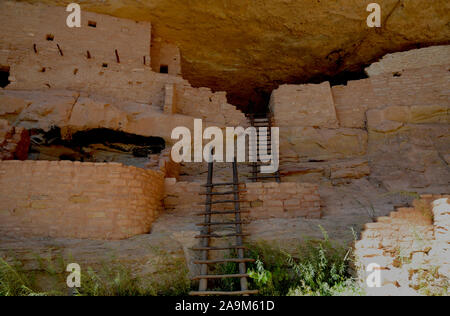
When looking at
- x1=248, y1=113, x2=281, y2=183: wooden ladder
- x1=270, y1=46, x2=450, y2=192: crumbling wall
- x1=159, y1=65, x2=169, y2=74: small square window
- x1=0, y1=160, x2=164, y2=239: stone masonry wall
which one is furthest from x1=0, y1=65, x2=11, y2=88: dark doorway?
x1=270, y1=46, x2=450, y2=192: crumbling wall

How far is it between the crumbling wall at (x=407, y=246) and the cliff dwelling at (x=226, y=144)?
0.06ft

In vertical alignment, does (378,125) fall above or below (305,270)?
above

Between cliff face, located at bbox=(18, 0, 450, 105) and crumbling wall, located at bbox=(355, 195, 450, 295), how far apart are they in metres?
6.28

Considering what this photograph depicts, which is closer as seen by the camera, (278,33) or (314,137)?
(314,137)

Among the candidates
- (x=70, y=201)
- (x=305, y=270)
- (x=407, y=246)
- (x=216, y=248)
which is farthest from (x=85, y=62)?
(x=407, y=246)

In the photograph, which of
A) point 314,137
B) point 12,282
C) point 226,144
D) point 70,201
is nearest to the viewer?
point 12,282

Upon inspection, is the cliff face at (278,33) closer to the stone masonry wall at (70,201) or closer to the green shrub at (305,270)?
the stone masonry wall at (70,201)

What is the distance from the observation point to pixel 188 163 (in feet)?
24.3

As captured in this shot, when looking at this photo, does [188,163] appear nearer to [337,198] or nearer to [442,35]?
[337,198]

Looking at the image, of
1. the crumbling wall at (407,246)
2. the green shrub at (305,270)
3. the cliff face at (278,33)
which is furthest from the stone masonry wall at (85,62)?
the crumbling wall at (407,246)

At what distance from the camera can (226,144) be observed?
7.71m

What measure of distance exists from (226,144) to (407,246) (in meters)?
4.60

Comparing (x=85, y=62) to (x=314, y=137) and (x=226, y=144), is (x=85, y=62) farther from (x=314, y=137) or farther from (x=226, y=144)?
(x=314, y=137)
